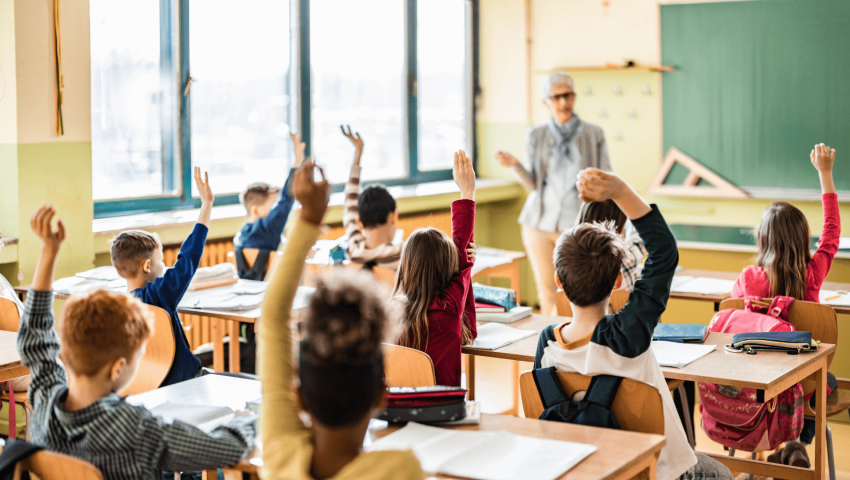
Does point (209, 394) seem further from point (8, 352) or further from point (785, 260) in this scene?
point (785, 260)

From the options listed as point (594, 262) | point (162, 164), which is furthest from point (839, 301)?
point (162, 164)

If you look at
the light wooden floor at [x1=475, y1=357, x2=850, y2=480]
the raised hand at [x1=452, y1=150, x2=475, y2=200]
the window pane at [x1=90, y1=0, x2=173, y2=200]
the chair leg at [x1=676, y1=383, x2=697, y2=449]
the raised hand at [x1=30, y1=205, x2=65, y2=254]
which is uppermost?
the window pane at [x1=90, y1=0, x2=173, y2=200]

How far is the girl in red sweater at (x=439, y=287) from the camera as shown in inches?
98.6

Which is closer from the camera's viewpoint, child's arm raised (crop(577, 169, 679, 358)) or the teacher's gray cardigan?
child's arm raised (crop(577, 169, 679, 358))

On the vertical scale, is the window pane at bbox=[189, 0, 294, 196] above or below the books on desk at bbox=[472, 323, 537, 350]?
above

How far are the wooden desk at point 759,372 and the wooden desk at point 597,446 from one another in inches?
26.2

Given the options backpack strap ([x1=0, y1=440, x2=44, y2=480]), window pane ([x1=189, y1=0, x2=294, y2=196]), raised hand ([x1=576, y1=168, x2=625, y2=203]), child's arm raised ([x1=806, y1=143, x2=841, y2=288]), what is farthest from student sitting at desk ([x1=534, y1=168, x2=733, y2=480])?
window pane ([x1=189, y1=0, x2=294, y2=196])

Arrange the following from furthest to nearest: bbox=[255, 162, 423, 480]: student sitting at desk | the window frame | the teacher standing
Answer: the teacher standing < the window frame < bbox=[255, 162, 423, 480]: student sitting at desk

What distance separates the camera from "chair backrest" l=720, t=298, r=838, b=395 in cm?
296

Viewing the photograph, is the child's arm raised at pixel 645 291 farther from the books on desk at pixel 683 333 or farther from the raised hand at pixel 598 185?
the books on desk at pixel 683 333

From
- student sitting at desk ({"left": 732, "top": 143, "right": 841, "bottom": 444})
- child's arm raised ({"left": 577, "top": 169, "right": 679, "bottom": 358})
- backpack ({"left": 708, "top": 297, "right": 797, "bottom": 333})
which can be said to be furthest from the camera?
student sitting at desk ({"left": 732, "top": 143, "right": 841, "bottom": 444})

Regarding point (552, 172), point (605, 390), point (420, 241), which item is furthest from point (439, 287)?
point (552, 172)

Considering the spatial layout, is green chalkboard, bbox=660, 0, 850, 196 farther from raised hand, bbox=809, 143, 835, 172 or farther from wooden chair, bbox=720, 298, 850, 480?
wooden chair, bbox=720, 298, 850, 480

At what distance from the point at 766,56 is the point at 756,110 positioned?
1.06 ft
